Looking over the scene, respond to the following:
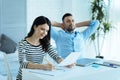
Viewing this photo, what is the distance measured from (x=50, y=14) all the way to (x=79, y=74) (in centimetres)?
291

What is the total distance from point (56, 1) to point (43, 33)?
8.37ft

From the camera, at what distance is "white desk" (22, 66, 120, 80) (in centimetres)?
175

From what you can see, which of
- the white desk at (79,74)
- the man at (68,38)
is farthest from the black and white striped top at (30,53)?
the man at (68,38)

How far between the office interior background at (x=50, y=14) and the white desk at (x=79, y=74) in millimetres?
2358

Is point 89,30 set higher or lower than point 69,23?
lower

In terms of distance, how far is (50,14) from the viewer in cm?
459

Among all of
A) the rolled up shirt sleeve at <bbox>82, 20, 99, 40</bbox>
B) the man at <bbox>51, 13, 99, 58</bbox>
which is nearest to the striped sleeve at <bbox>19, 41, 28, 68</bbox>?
the man at <bbox>51, 13, 99, 58</bbox>

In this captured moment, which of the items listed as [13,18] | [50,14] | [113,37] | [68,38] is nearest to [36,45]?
[68,38]

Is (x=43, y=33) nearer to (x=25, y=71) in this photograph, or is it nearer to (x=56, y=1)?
(x=25, y=71)

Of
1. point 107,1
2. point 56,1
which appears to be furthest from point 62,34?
point 107,1

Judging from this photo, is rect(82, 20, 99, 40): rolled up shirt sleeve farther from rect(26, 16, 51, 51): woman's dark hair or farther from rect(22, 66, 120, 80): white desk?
rect(22, 66, 120, 80): white desk

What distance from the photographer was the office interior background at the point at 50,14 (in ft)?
13.4

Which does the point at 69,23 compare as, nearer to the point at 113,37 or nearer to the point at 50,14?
the point at 50,14

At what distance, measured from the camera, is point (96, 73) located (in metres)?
1.93
